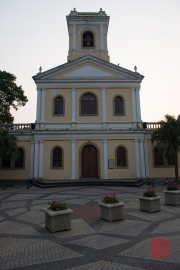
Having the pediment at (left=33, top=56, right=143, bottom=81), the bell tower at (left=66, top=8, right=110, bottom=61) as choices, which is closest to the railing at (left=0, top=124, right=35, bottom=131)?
the pediment at (left=33, top=56, right=143, bottom=81)

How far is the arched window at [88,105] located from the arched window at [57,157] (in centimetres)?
452

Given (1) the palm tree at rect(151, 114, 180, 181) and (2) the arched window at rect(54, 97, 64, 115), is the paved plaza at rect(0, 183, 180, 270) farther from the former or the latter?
(2) the arched window at rect(54, 97, 64, 115)

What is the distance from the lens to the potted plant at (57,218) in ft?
21.2

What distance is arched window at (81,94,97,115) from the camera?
21125 mm

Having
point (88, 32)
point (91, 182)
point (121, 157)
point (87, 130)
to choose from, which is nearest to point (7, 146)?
point (87, 130)

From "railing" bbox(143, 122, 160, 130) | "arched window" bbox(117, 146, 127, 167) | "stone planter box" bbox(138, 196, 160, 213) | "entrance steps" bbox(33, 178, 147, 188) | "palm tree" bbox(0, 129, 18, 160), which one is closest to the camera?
"stone planter box" bbox(138, 196, 160, 213)

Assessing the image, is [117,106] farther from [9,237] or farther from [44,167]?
[9,237]

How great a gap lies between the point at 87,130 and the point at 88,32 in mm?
12598

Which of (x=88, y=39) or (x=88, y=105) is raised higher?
(x=88, y=39)

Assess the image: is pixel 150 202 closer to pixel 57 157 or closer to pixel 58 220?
pixel 58 220

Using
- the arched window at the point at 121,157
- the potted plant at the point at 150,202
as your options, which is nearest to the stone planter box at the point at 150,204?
the potted plant at the point at 150,202

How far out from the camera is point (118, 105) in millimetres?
21281

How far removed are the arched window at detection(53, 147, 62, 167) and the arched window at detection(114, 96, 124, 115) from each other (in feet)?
22.9

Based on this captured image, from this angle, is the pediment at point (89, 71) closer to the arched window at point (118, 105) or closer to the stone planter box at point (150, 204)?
the arched window at point (118, 105)
